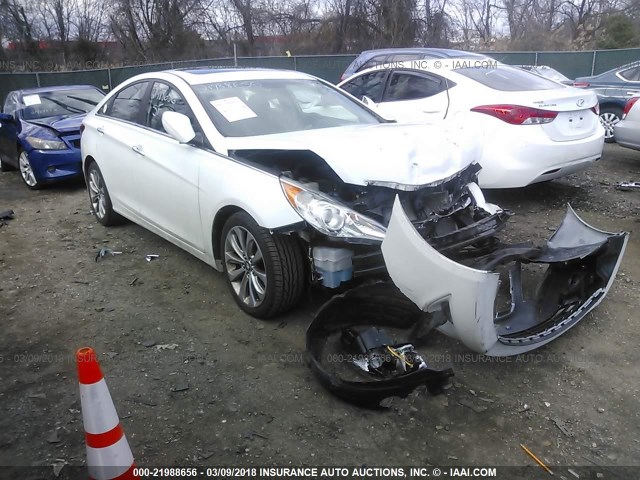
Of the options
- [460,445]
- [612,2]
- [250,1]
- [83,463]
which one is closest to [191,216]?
[83,463]

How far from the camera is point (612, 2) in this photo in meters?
35.9

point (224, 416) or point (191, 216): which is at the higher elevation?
point (191, 216)

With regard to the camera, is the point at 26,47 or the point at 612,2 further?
the point at 612,2

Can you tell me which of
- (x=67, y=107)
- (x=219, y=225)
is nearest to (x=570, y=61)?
(x=67, y=107)

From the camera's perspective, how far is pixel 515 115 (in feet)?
17.8

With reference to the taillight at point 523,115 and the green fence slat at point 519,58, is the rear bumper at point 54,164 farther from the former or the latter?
the green fence slat at point 519,58

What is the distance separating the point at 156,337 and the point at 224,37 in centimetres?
2856

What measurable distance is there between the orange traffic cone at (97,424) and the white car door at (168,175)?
1.98 m

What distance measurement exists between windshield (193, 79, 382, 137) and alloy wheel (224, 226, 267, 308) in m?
0.77

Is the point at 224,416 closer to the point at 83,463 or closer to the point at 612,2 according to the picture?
the point at 83,463

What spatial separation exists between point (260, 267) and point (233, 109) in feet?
4.24

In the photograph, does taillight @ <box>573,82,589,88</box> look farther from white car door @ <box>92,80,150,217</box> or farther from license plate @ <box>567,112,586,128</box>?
white car door @ <box>92,80,150,217</box>

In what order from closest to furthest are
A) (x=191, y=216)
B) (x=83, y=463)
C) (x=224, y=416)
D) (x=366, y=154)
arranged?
(x=83, y=463) → (x=224, y=416) → (x=366, y=154) → (x=191, y=216)

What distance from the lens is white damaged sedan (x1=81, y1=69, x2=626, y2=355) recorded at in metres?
3.14
